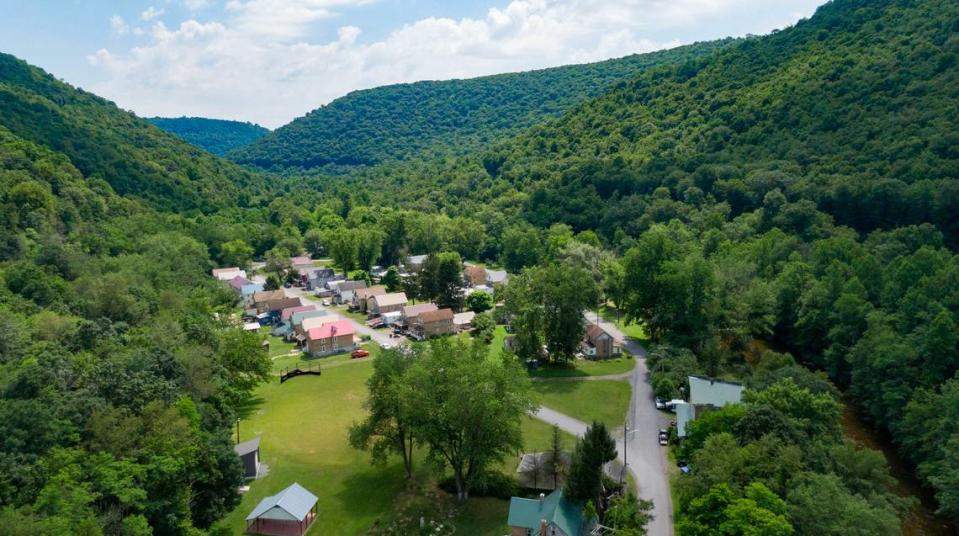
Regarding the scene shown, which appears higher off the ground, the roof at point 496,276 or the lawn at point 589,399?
the roof at point 496,276

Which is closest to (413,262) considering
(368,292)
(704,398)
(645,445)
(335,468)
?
(368,292)

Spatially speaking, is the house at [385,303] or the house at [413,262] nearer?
the house at [385,303]

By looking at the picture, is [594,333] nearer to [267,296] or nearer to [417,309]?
[417,309]

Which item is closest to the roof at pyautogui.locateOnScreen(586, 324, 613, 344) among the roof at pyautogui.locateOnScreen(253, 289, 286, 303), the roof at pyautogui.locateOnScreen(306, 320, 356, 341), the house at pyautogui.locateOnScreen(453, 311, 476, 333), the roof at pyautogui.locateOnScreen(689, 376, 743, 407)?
the house at pyautogui.locateOnScreen(453, 311, 476, 333)

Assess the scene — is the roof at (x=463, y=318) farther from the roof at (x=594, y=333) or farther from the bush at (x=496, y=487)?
the bush at (x=496, y=487)

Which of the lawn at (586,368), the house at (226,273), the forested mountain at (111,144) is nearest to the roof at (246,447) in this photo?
the lawn at (586,368)

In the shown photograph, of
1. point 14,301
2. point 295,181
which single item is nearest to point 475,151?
point 295,181
